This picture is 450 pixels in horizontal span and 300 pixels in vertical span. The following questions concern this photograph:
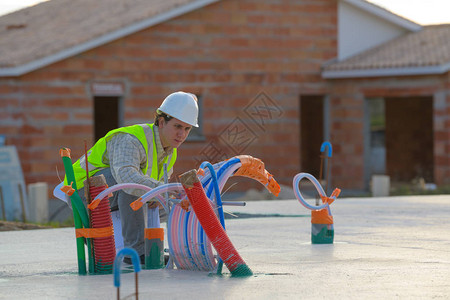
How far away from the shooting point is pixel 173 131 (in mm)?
8391

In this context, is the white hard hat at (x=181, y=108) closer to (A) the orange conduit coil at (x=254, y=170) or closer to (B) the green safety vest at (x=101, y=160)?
(B) the green safety vest at (x=101, y=160)

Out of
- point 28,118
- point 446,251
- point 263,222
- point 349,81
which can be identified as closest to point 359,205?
point 263,222

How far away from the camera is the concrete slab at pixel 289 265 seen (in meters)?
6.90

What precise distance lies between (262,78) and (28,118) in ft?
19.9

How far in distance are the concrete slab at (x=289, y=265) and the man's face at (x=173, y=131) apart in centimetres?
111

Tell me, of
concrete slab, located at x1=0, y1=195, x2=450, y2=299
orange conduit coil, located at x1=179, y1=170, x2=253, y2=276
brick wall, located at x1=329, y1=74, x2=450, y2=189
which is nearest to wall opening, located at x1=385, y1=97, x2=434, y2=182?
brick wall, located at x1=329, y1=74, x2=450, y2=189

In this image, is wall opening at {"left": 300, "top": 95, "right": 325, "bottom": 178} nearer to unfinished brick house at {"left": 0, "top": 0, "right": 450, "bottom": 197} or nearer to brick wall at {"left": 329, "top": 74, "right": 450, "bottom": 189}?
unfinished brick house at {"left": 0, "top": 0, "right": 450, "bottom": 197}

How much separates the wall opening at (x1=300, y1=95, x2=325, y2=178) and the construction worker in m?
21.4

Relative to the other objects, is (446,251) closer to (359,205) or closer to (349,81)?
(359,205)

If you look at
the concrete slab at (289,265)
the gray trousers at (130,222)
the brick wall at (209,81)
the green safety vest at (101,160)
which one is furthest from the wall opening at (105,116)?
the gray trousers at (130,222)

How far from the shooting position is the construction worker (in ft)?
27.0

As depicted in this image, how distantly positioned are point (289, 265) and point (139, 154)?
1.50 m

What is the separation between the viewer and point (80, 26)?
24.4 m

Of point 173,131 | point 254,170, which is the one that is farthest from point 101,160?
point 254,170
